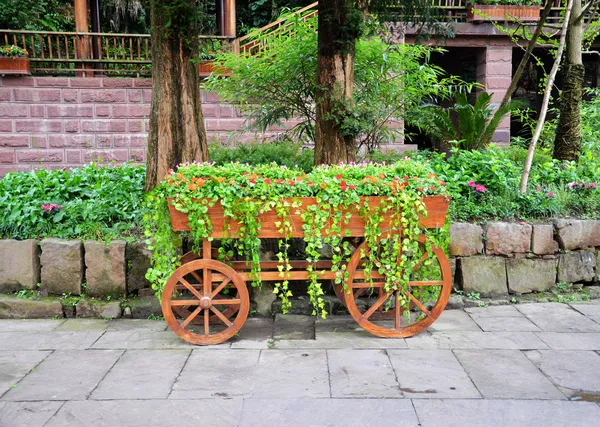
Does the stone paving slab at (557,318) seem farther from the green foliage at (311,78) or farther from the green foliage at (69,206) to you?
the green foliage at (69,206)

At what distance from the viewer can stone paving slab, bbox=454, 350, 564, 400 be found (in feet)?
12.3

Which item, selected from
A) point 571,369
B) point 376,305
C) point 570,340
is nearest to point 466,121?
point 570,340

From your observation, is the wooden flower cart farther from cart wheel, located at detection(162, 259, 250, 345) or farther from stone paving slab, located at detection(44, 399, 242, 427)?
stone paving slab, located at detection(44, 399, 242, 427)

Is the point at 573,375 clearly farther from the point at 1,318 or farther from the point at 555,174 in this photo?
the point at 1,318

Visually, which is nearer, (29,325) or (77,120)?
(29,325)

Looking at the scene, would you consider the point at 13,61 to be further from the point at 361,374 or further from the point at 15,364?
the point at 361,374

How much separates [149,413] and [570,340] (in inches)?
130

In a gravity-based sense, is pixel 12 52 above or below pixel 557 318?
above

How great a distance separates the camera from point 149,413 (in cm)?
347

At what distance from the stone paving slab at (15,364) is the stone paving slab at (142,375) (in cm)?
58

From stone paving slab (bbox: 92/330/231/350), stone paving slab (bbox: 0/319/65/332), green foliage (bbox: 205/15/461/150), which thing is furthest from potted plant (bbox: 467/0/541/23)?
stone paving slab (bbox: 0/319/65/332)

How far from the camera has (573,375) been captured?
405cm

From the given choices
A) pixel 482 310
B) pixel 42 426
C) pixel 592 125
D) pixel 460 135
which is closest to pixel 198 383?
pixel 42 426

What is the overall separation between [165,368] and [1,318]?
2113mm
